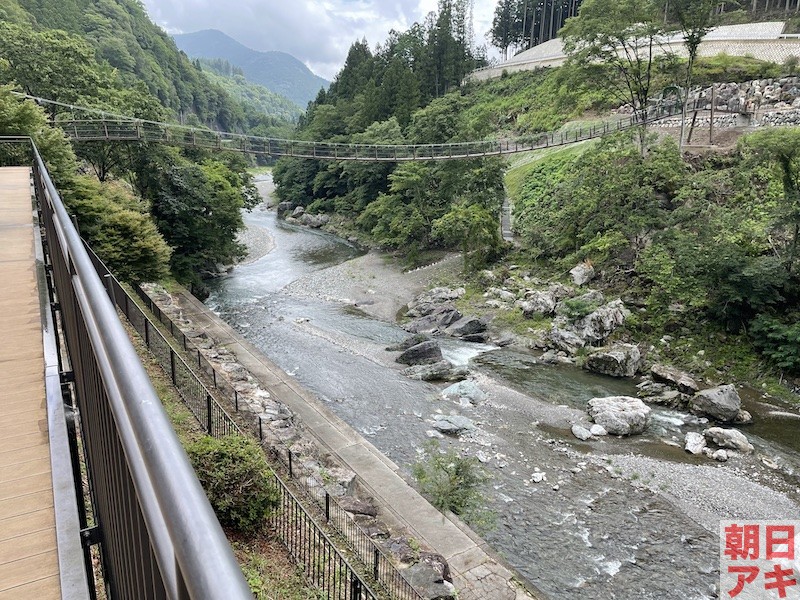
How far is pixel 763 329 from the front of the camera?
526 inches

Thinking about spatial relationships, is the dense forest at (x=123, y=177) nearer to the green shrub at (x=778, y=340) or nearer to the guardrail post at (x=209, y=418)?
the guardrail post at (x=209, y=418)

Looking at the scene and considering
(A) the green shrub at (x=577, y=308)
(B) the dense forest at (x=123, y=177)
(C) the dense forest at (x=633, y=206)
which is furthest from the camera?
(A) the green shrub at (x=577, y=308)

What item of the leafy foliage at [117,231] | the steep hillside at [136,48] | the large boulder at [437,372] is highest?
the steep hillside at [136,48]

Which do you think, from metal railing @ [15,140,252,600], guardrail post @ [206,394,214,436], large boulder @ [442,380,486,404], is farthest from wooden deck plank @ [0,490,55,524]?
large boulder @ [442,380,486,404]

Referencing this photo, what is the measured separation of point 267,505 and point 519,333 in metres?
11.7

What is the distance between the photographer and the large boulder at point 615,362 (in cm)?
1369

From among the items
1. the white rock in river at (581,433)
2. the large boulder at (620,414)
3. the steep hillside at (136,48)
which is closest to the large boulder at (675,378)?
the large boulder at (620,414)

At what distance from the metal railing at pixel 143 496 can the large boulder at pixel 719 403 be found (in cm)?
1269

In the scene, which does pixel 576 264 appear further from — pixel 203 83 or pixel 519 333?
pixel 203 83

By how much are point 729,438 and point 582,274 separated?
29.4ft

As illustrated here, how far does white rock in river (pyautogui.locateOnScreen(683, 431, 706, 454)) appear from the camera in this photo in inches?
407

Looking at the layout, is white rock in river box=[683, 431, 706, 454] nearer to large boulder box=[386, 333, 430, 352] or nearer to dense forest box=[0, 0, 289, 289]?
large boulder box=[386, 333, 430, 352]

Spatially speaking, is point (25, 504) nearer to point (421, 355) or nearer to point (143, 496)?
point (143, 496)

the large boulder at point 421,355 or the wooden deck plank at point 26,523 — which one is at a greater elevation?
the wooden deck plank at point 26,523
